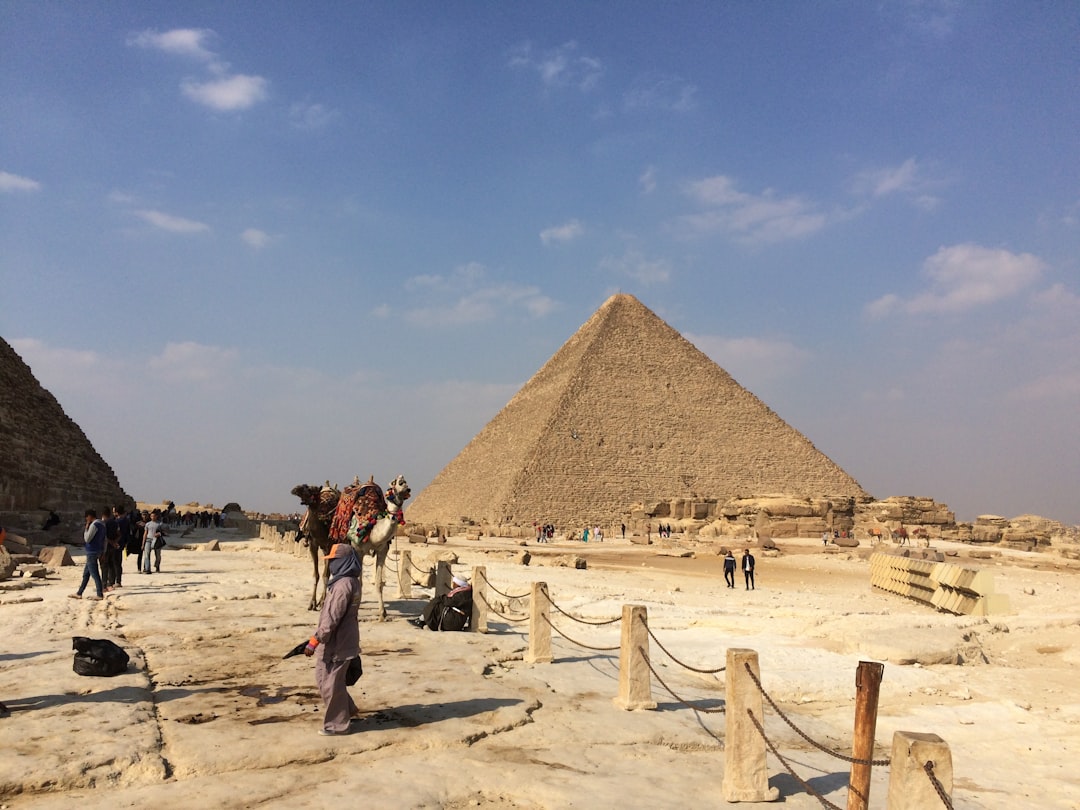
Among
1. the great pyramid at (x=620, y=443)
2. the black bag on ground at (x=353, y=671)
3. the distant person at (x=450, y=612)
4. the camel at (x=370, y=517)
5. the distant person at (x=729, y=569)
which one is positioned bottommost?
the distant person at (x=729, y=569)

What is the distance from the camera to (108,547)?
33.2 ft

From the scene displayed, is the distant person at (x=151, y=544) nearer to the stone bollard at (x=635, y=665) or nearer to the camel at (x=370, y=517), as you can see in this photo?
the camel at (x=370, y=517)

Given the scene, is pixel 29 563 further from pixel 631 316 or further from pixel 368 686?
pixel 631 316

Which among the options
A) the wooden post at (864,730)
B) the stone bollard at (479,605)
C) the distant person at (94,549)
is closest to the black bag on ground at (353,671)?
the wooden post at (864,730)

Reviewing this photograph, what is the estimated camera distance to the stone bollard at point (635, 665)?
16.0 feet

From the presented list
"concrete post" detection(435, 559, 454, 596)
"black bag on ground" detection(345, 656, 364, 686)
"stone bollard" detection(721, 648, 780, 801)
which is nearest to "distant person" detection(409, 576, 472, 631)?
"concrete post" detection(435, 559, 454, 596)

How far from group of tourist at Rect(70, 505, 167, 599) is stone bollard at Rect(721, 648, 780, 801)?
792cm

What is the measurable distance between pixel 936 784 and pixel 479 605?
18.0 ft

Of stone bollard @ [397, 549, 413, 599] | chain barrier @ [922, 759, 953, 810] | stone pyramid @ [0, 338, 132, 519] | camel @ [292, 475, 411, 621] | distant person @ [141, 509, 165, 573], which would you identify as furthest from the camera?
stone pyramid @ [0, 338, 132, 519]

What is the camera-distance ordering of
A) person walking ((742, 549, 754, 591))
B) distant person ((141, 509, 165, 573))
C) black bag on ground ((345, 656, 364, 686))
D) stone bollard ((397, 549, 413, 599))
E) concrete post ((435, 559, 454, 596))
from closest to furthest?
1. black bag on ground ((345, 656, 364, 686))
2. concrete post ((435, 559, 454, 596))
3. stone bollard ((397, 549, 413, 599))
4. distant person ((141, 509, 165, 573))
5. person walking ((742, 549, 754, 591))

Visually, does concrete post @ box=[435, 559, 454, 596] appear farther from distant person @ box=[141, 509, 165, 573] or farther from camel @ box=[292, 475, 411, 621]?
distant person @ box=[141, 509, 165, 573]

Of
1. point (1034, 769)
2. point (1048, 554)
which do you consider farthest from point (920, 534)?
point (1034, 769)

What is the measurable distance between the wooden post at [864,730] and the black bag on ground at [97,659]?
440cm

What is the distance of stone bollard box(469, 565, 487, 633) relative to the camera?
752 centimetres
